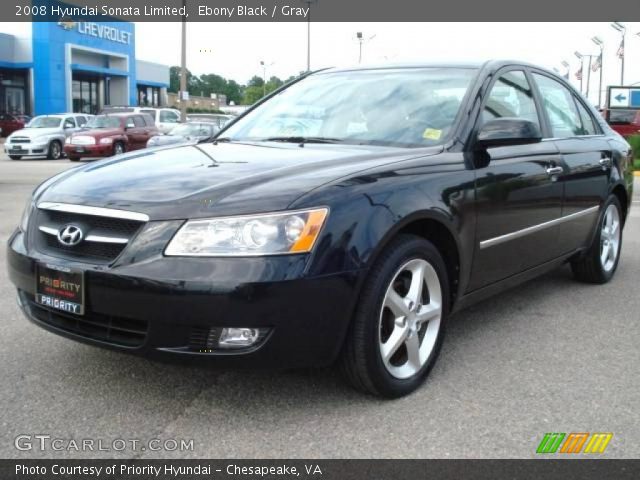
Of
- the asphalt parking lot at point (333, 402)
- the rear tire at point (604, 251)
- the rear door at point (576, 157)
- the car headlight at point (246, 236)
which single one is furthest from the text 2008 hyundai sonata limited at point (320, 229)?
the rear tire at point (604, 251)

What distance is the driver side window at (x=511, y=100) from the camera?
3885mm

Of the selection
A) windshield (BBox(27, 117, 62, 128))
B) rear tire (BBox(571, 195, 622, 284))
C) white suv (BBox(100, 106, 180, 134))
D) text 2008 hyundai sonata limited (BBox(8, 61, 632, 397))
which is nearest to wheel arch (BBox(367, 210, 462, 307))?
text 2008 hyundai sonata limited (BBox(8, 61, 632, 397))

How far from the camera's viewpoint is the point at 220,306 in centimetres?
256

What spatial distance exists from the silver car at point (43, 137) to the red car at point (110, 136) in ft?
3.31

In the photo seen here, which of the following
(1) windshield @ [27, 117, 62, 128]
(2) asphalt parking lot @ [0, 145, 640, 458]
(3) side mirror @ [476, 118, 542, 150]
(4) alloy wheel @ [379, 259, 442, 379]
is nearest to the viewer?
(2) asphalt parking lot @ [0, 145, 640, 458]

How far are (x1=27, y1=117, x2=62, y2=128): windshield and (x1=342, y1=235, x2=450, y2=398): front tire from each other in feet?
73.7

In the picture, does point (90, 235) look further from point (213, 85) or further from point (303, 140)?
point (213, 85)

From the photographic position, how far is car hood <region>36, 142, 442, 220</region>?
271 centimetres

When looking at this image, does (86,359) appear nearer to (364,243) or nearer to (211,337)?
(211,337)

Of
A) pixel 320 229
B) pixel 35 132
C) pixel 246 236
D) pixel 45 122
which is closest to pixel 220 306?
pixel 246 236

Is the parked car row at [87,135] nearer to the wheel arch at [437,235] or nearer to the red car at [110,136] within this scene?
the red car at [110,136]

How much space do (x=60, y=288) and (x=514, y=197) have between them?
2330 mm

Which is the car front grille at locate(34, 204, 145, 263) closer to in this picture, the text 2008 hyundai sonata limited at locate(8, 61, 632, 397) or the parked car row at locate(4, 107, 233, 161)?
the text 2008 hyundai sonata limited at locate(8, 61, 632, 397)
